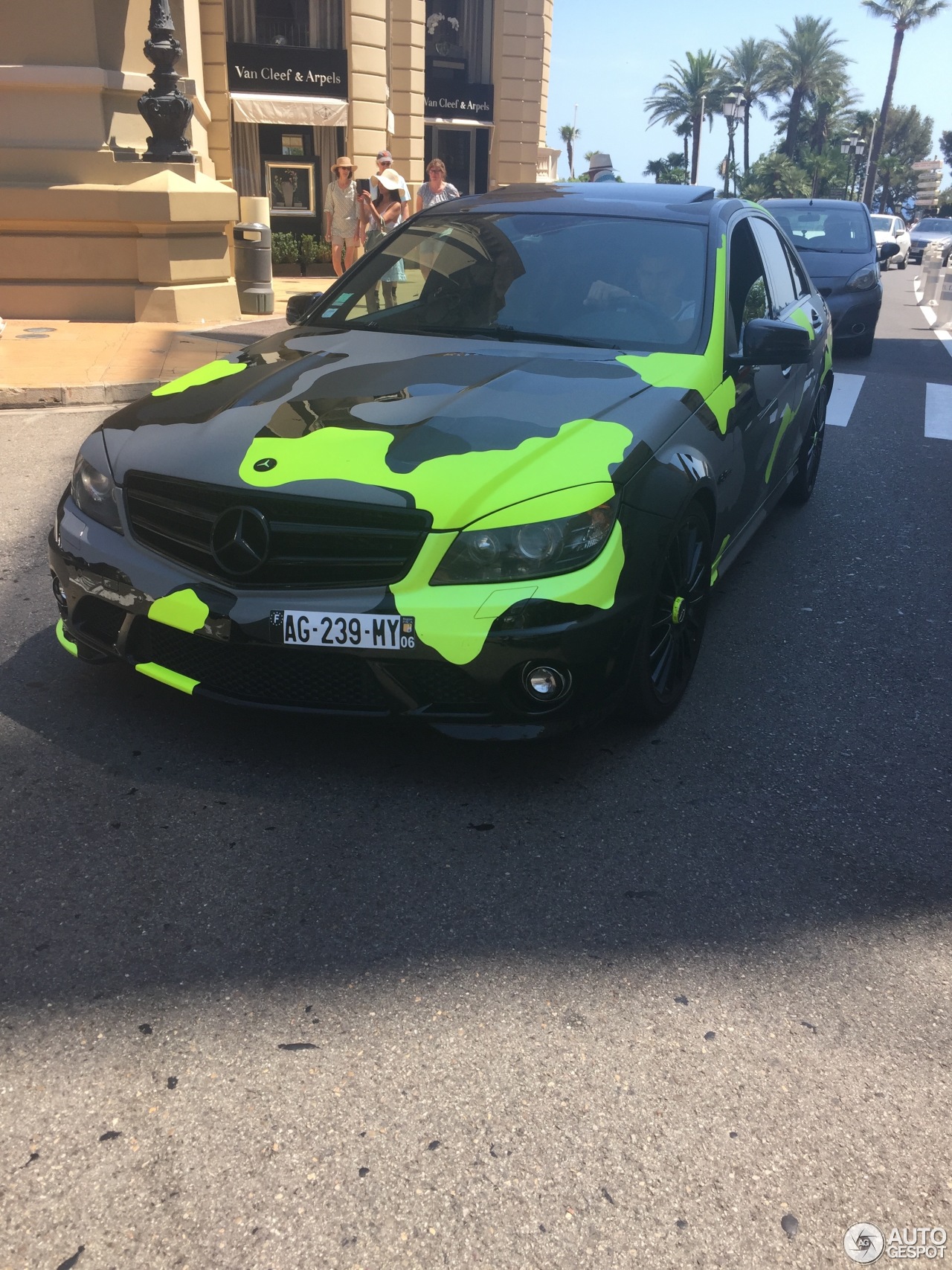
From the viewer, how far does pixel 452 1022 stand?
2455 mm

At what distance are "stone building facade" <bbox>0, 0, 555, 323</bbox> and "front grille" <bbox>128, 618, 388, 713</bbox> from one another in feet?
35.9

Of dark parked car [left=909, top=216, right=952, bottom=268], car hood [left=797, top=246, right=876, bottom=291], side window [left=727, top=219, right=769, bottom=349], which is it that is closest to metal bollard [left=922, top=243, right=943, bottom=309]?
car hood [left=797, top=246, right=876, bottom=291]

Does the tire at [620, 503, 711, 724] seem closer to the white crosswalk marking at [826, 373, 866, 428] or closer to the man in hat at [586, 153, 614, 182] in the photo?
the white crosswalk marking at [826, 373, 866, 428]

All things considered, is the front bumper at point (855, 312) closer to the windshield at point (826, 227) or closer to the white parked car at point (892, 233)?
the windshield at point (826, 227)

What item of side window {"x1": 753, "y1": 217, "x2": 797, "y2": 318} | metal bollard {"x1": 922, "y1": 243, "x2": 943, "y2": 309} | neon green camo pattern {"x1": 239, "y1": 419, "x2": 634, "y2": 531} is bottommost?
metal bollard {"x1": 922, "y1": 243, "x2": 943, "y2": 309}

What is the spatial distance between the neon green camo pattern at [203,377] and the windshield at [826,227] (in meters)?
10.6

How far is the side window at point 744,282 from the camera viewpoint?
14.5ft

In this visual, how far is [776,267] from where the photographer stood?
5441 millimetres

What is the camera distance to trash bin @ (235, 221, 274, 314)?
14398 mm

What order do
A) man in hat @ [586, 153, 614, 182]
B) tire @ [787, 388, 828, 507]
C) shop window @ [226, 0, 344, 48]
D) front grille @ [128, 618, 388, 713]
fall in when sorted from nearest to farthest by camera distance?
front grille @ [128, 618, 388, 713] → tire @ [787, 388, 828, 507] → man in hat @ [586, 153, 614, 182] → shop window @ [226, 0, 344, 48]

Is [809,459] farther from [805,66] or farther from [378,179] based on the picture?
[805,66]

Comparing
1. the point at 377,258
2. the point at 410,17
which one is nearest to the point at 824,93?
the point at 410,17

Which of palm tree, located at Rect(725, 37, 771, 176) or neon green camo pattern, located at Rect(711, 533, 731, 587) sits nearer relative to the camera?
neon green camo pattern, located at Rect(711, 533, 731, 587)

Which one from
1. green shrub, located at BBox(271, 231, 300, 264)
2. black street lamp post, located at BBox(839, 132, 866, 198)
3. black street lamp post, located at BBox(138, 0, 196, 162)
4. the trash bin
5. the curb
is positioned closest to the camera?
the curb
